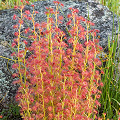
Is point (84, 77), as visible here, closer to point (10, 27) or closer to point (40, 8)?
point (10, 27)

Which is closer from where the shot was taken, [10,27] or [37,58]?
[37,58]

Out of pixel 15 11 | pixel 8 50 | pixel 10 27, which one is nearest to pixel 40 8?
pixel 15 11

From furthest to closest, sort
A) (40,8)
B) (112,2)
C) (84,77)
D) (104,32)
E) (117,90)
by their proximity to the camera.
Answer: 1. (112,2)
2. (40,8)
3. (104,32)
4. (117,90)
5. (84,77)

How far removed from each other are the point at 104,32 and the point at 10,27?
1351 mm

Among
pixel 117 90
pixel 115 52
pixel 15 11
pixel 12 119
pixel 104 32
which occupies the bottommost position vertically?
pixel 12 119

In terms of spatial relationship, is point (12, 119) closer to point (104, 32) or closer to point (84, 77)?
point (84, 77)

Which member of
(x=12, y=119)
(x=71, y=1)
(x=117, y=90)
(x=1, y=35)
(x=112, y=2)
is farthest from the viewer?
(x=112, y=2)

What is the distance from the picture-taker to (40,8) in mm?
3377

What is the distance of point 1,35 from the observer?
113 inches

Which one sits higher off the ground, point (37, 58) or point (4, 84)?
point (37, 58)

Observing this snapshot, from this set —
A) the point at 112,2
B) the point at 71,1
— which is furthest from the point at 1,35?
the point at 112,2

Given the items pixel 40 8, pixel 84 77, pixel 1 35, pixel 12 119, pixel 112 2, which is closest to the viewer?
pixel 84 77

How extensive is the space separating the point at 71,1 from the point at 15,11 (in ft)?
3.12

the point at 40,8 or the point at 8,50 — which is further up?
the point at 40,8
